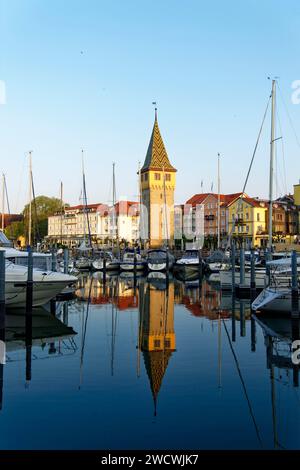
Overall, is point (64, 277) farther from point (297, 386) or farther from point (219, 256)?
point (219, 256)

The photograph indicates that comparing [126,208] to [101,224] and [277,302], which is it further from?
[277,302]

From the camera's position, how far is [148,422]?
417 inches

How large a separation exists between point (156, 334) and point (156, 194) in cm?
9220

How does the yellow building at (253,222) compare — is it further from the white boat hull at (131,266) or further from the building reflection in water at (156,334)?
the building reflection in water at (156,334)

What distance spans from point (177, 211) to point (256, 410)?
348ft

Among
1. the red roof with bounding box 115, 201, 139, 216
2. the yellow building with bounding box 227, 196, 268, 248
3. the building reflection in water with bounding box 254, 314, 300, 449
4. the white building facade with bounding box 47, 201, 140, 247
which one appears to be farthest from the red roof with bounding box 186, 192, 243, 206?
the building reflection in water with bounding box 254, 314, 300, 449

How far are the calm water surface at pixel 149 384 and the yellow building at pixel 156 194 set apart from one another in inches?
3316

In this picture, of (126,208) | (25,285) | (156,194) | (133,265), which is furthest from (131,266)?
(126,208)

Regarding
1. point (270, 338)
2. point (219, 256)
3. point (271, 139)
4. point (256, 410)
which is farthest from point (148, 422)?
point (219, 256)

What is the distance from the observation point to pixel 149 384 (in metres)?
13.4

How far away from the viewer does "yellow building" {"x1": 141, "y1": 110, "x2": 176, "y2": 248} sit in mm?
109250

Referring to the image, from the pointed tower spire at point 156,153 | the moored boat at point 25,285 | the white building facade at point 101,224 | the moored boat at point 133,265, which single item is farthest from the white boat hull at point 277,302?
the white building facade at point 101,224

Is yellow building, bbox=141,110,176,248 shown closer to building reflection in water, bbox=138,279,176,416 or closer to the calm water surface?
building reflection in water, bbox=138,279,176,416

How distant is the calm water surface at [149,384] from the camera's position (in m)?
9.89
